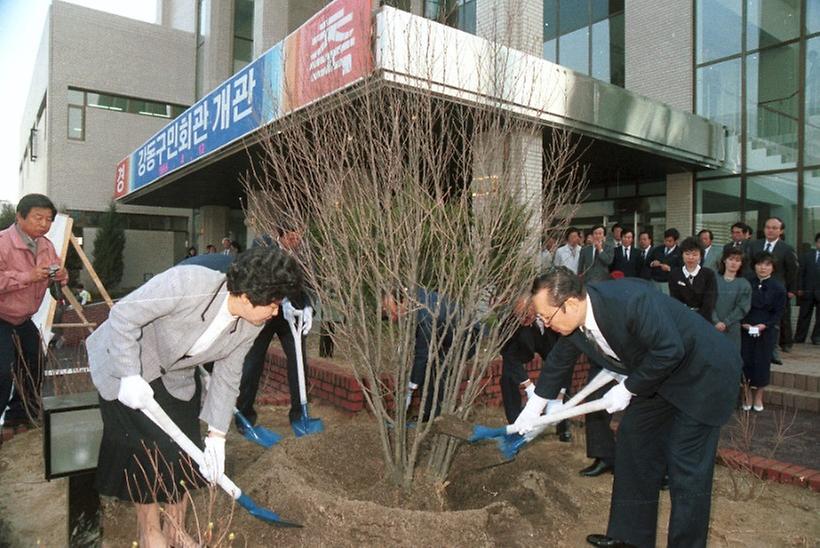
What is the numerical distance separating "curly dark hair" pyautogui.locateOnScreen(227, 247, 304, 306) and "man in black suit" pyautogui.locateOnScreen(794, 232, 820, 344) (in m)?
8.01

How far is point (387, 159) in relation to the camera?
326cm

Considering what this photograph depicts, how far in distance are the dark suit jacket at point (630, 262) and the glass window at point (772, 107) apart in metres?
3.36

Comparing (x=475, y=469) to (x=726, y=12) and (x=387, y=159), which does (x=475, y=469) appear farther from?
(x=726, y=12)

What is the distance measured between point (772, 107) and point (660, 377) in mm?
9271

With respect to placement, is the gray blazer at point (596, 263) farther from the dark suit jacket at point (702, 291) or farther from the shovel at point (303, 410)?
the shovel at point (303, 410)

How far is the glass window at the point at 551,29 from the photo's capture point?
488 inches

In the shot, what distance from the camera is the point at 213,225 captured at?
1817cm

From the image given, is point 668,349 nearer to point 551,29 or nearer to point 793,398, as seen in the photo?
point 793,398

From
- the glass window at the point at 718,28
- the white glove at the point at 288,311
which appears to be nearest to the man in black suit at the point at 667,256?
the glass window at the point at 718,28

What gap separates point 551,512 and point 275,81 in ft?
20.1

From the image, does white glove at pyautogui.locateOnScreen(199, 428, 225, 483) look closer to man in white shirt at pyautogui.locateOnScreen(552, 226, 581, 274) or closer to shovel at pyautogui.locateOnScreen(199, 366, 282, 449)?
shovel at pyautogui.locateOnScreen(199, 366, 282, 449)

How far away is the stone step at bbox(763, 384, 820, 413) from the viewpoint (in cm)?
548

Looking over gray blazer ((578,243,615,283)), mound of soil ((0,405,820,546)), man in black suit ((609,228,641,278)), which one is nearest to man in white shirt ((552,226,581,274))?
gray blazer ((578,243,615,283))

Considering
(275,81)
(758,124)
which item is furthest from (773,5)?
(275,81)
